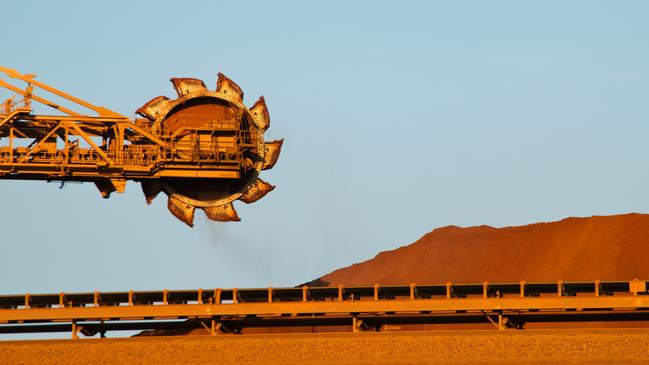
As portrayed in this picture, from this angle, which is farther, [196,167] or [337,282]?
[337,282]

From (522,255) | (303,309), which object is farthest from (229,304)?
(522,255)

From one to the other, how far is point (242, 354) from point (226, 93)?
47.6 ft

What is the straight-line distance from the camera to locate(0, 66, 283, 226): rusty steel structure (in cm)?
10156

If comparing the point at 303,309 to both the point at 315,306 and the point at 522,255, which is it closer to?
the point at 315,306

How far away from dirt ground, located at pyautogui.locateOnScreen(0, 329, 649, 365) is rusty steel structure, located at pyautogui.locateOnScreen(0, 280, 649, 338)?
1.22 m

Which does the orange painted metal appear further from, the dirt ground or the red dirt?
the red dirt

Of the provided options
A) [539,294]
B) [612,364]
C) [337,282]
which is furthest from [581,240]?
[612,364]

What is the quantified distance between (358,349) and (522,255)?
42.7 m

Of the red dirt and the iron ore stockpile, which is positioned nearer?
the iron ore stockpile

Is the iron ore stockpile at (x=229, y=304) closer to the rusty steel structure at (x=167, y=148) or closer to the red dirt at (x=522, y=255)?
the rusty steel structure at (x=167, y=148)

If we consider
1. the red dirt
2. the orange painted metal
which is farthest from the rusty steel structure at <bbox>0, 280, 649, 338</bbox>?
the red dirt

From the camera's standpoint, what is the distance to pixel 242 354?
9400 cm

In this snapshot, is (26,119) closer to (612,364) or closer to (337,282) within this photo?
(612,364)

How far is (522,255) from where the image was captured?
13500 cm
